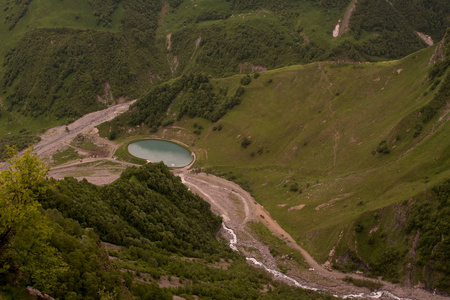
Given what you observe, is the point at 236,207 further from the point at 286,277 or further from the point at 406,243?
the point at 406,243

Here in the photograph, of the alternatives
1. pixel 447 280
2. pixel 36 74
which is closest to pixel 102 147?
pixel 36 74

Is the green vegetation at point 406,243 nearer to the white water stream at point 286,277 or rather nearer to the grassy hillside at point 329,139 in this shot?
the grassy hillside at point 329,139

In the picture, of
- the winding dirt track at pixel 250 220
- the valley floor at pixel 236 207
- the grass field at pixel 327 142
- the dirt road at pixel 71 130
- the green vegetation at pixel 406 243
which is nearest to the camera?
the green vegetation at pixel 406 243

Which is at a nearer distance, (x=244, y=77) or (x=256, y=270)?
(x=256, y=270)

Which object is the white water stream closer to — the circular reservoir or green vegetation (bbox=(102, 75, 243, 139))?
the circular reservoir

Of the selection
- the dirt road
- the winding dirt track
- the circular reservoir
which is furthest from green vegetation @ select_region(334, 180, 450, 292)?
the dirt road

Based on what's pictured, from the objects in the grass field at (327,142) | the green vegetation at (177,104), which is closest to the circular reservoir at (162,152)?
the grass field at (327,142)

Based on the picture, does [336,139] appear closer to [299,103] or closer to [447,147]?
[299,103]
